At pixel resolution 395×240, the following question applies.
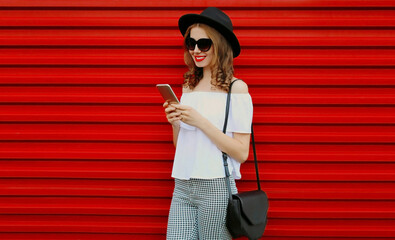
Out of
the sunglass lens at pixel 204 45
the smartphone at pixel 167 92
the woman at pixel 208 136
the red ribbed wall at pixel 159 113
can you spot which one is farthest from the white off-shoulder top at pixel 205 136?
the red ribbed wall at pixel 159 113

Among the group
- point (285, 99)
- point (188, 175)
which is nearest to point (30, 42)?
point (188, 175)

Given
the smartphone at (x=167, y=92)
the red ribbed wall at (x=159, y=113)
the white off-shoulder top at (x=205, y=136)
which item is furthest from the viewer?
the red ribbed wall at (x=159, y=113)

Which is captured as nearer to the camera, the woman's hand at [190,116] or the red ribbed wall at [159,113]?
the woman's hand at [190,116]

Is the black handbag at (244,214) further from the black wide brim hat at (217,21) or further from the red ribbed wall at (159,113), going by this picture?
the red ribbed wall at (159,113)

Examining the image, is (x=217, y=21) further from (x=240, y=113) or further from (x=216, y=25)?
(x=240, y=113)

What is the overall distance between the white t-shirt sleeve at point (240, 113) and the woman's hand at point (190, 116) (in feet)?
0.70

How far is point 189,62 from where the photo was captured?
2.21m

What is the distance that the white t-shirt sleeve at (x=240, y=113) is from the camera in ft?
6.37

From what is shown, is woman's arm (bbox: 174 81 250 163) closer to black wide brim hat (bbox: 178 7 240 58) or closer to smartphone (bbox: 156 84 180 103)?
smartphone (bbox: 156 84 180 103)

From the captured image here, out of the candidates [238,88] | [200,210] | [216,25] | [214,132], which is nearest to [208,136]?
[214,132]

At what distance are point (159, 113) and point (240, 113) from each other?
94 centimetres

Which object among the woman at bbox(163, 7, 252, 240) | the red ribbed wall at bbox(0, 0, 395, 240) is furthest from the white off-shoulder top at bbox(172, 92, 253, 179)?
the red ribbed wall at bbox(0, 0, 395, 240)

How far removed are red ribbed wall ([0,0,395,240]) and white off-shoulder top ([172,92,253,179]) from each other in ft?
2.19

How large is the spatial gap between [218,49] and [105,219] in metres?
1.81
